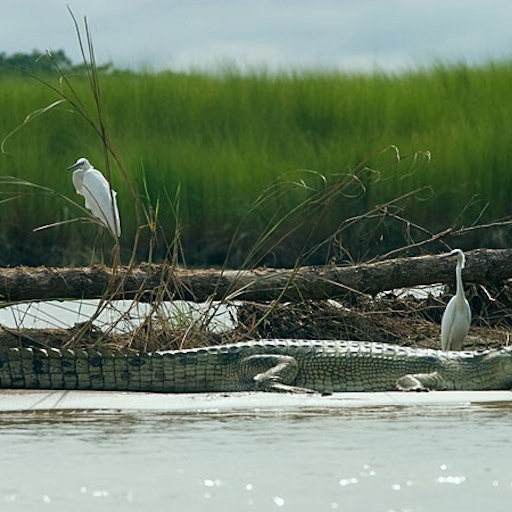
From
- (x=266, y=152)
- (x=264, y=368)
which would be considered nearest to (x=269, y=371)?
(x=264, y=368)

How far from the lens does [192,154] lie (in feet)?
49.4

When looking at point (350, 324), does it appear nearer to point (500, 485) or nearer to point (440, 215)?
point (500, 485)

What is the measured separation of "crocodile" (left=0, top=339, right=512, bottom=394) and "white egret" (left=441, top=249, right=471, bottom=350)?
657mm

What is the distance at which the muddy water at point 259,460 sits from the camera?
452 cm

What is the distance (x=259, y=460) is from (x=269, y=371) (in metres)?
2.40

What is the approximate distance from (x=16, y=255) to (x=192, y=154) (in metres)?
2.10

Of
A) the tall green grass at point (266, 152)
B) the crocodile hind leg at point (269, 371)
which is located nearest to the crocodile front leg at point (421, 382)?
the crocodile hind leg at point (269, 371)

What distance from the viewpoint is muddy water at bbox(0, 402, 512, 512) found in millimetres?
4523

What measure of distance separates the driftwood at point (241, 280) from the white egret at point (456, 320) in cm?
34

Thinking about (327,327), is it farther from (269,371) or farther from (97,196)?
(97,196)

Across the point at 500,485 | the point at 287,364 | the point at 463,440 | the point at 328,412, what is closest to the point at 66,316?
the point at 287,364

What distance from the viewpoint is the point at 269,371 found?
299 inches

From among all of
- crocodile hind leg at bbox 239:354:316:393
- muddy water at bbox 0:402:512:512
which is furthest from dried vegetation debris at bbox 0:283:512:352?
muddy water at bbox 0:402:512:512

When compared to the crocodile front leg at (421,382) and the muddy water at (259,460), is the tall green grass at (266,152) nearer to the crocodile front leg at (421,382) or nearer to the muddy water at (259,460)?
the crocodile front leg at (421,382)
